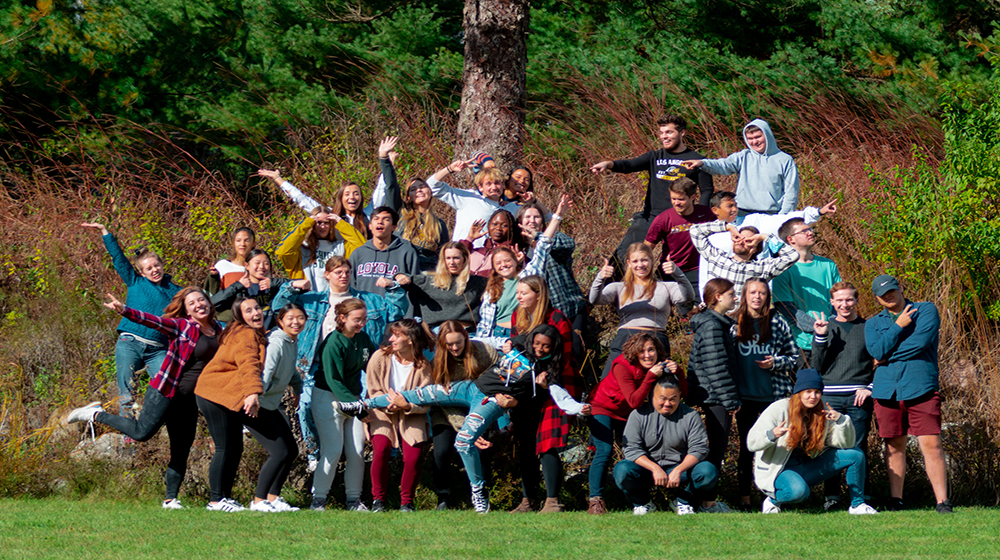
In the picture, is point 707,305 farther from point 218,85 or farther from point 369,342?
point 218,85

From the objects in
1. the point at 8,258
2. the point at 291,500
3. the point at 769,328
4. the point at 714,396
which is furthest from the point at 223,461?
the point at 8,258

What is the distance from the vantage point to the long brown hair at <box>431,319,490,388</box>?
7.94m

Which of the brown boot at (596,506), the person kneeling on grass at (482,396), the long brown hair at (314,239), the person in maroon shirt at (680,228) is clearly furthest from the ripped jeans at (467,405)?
the person in maroon shirt at (680,228)

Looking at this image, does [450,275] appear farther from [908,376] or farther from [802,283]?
[908,376]

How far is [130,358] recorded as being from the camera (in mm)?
8867

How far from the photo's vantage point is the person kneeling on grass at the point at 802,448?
7609 millimetres

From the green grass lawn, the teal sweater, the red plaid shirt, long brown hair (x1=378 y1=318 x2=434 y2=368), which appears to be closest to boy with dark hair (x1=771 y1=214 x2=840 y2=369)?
the green grass lawn

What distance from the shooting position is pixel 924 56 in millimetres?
15477

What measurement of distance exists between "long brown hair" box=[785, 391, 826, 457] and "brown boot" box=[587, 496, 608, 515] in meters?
1.37

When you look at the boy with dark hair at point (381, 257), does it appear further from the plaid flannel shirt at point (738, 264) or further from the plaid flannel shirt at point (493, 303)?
the plaid flannel shirt at point (738, 264)

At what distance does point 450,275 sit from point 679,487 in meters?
2.45

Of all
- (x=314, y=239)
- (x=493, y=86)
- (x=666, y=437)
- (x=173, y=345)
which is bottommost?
(x=666, y=437)

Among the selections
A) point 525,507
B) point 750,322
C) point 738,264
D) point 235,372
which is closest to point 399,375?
point 235,372

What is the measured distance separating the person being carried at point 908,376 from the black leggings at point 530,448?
2385 millimetres
